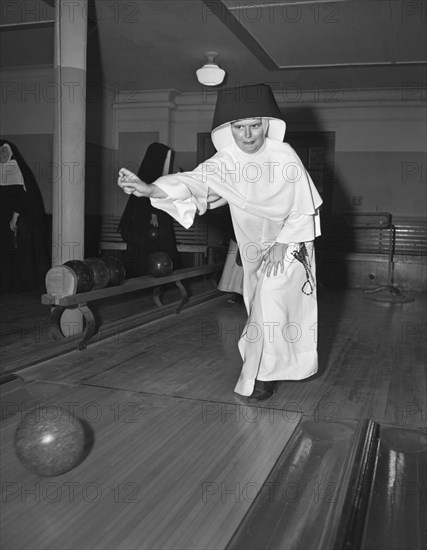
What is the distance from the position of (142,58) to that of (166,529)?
325 inches

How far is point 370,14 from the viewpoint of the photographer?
6.82m

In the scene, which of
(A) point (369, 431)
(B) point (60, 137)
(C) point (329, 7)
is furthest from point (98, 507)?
(C) point (329, 7)

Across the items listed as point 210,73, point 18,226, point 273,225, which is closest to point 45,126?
point 18,226

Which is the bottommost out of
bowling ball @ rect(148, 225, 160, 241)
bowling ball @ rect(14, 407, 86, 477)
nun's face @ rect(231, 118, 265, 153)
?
bowling ball @ rect(14, 407, 86, 477)

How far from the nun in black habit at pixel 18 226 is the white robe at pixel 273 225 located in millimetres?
5083

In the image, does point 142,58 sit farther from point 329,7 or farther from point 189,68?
point 329,7

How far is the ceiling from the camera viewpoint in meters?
6.84

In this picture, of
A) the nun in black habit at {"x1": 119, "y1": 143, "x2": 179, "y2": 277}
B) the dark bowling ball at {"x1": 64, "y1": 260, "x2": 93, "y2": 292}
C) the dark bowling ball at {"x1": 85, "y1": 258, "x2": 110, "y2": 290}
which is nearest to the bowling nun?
the dark bowling ball at {"x1": 64, "y1": 260, "x2": 93, "y2": 292}

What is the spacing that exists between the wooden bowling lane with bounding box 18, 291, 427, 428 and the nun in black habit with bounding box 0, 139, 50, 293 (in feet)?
8.62

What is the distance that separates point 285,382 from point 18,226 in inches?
207

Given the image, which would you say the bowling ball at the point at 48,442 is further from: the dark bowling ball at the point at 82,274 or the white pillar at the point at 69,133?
the white pillar at the point at 69,133

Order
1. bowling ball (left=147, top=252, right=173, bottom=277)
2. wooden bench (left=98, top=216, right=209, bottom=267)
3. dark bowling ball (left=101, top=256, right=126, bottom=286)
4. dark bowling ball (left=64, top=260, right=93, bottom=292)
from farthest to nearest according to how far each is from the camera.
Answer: wooden bench (left=98, top=216, right=209, bottom=267), bowling ball (left=147, top=252, right=173, bottom=277), dark bowling ball (left=101, top=256, right=126, bottom=286), dark bowling ball (left=64, top=260, right=93, bottom=292)

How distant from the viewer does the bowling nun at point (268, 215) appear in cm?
341

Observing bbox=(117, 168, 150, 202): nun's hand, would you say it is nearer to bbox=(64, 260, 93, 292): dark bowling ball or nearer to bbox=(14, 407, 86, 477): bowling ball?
bbox=(14, 407, 86, 477): bowling ball
